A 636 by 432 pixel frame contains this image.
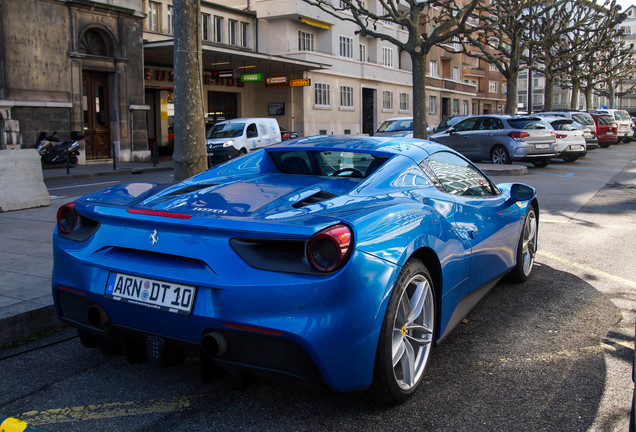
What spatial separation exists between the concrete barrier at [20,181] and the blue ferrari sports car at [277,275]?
6543 millimetres

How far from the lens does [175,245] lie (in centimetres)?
283

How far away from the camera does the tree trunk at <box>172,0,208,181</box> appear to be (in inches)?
264

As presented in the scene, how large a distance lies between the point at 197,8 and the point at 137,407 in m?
4.94

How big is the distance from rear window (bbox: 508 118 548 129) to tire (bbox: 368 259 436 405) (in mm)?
16480

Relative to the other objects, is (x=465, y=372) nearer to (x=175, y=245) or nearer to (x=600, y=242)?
(x=175, y=245)

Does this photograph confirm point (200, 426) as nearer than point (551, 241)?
Yes

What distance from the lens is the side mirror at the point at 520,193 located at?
489 centimetres

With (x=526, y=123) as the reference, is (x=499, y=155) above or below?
below

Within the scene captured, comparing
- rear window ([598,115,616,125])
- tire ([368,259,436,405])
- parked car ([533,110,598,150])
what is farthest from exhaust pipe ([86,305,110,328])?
rear window ([598,115,616,125])

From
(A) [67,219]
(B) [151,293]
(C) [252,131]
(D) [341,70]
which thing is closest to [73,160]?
(C) [252,131]

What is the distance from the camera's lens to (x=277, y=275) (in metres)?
2.64

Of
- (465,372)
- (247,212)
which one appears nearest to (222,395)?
(247,212)

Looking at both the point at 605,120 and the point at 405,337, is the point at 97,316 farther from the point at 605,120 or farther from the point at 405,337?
the point at 605,120

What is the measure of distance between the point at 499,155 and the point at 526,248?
14.0 metres
